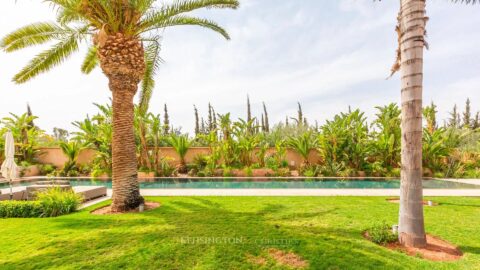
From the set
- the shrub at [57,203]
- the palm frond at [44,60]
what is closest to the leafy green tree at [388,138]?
the shrub at [57,203]

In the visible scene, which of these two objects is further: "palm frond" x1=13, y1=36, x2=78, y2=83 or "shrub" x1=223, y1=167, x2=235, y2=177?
"shrub" x1=223, y1=167, x2=235, y2=177

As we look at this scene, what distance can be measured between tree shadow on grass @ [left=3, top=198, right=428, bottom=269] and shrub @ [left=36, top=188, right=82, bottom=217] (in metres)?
0.79

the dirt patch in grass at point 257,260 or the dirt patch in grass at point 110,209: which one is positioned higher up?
the dirt patch in grass at point 110,209

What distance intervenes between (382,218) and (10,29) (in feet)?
39.3

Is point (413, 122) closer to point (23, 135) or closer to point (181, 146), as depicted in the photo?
point (181, 146)

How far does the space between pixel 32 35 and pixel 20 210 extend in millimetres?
5396

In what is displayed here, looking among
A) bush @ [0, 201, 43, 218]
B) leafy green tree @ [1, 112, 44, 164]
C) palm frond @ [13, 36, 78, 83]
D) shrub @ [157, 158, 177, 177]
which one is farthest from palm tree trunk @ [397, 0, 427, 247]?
leafy green tree @ [1, 112, 44, 164]

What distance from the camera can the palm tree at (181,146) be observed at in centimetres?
1712

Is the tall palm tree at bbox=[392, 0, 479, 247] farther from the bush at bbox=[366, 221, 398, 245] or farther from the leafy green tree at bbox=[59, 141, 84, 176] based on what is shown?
the leafy green tree at bbox=[59, 141, 84, 176]

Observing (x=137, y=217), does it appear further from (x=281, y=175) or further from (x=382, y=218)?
(x=281, y=175)

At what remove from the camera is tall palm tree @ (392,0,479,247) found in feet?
14.5

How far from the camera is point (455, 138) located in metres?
16.4

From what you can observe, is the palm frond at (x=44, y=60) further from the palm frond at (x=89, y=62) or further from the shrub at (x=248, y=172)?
the shrub at (x=248, y=172)

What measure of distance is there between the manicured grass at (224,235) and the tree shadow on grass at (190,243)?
2cm
